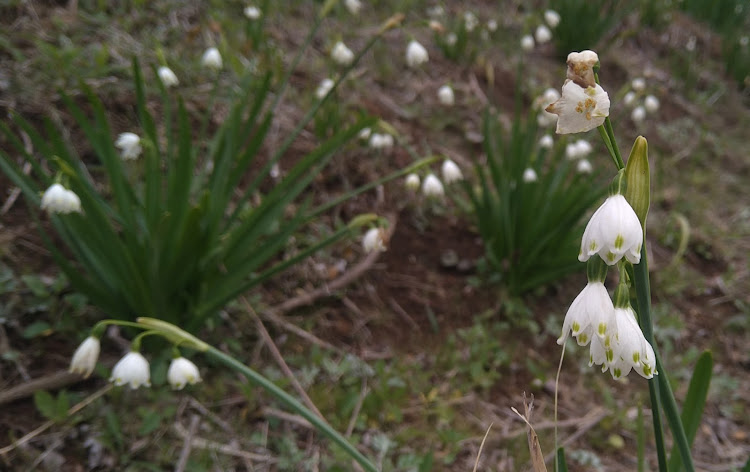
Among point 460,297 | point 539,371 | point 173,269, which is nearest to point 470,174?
point 460,297

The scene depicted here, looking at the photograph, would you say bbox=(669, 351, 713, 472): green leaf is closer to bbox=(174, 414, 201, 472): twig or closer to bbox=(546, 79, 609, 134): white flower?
bbox=(546, 79, 609, 134): white flower

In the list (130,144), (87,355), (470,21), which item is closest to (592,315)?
(87,355)

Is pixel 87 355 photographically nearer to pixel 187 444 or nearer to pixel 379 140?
pixel 187 444

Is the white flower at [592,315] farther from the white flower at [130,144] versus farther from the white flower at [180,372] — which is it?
the white flower at [130,144]

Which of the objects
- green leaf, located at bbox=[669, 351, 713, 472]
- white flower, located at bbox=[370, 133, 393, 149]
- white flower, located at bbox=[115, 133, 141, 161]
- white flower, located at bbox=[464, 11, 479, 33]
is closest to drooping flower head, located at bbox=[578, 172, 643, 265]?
green leaf, located at bbox=[669, 351, 713, 472]

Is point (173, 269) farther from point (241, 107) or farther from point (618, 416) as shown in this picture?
point (618, 416)

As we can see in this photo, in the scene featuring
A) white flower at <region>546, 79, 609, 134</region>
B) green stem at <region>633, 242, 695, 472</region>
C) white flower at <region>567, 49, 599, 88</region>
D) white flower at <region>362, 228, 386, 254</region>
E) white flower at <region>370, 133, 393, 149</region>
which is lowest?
white flower at <region>370, 133, 393, 149</region>

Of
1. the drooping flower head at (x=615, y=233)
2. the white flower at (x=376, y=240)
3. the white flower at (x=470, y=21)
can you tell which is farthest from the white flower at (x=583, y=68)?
the white flower at (x=470, y=21)
